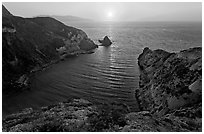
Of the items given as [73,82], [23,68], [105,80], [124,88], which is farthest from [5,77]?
[124,88]

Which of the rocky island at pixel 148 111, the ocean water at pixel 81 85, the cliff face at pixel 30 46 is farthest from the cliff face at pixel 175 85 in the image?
the cliff face at pixel 30 46

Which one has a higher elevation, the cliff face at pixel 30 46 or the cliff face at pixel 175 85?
the cliff face at pixel 30 46

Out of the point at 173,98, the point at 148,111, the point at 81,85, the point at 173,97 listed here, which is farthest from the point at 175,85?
the point at 81,85

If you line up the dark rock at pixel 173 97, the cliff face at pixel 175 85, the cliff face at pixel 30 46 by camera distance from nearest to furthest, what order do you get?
1. the dark rock at pixel 173 97
2. the cliff face at pixel 175 85
3. the cliff face at pixel 30 46

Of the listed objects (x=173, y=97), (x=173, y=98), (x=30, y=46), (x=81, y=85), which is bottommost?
(x=81, y=85)

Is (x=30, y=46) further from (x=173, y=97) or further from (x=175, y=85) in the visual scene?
(x=173, y=97)

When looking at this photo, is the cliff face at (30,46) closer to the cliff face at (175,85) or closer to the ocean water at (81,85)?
the ocean water at (81,85)

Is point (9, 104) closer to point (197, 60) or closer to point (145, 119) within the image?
point (145, 119)
